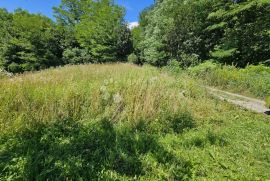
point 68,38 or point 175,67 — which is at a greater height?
point 68,38

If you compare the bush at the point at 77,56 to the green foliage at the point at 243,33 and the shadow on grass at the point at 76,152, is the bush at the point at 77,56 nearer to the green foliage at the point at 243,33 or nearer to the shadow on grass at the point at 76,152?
the green foliage at the point at 243,33

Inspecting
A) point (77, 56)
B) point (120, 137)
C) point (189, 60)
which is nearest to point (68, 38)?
point (77, 56)

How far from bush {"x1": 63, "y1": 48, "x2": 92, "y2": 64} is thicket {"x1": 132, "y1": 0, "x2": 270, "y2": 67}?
21.9 ft

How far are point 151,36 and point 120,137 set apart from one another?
1963cm

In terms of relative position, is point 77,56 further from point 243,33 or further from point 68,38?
point 243,33

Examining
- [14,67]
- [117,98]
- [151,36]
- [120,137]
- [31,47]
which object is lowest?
[14,67]

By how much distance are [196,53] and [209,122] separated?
13.8m

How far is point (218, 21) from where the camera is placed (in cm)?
1661

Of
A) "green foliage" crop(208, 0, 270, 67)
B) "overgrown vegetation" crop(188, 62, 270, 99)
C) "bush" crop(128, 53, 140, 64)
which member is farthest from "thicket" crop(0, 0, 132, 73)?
"overgrown vegetation" crop(188, 62, 270, 99)

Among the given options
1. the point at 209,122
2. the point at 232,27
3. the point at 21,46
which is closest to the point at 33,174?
the point at 209,122

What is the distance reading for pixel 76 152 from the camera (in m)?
3.06

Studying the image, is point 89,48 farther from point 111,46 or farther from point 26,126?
point 26,126

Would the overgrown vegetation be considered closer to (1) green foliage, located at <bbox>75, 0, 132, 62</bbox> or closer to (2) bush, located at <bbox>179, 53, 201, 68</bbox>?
Result: (2) bush, located at <bbox>179, 53, 201, 68</bbox>

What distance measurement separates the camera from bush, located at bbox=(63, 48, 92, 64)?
78.0 feet
